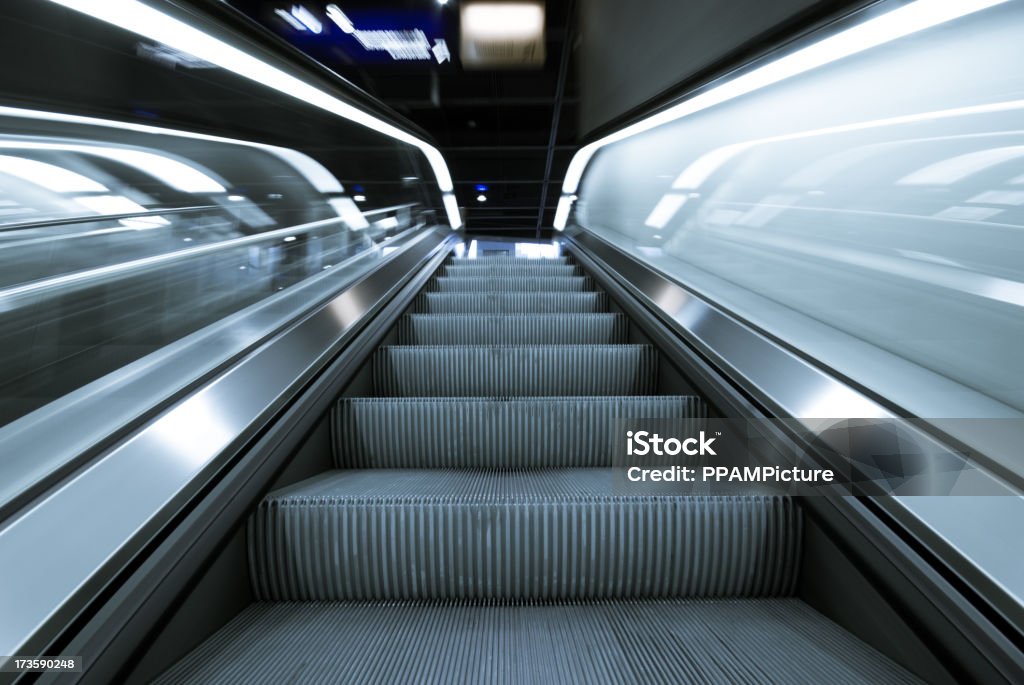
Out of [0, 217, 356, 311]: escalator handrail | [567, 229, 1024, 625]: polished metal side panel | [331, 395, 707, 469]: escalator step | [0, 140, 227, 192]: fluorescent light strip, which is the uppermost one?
[0, 140, 227, 192]: fluorescent light strip

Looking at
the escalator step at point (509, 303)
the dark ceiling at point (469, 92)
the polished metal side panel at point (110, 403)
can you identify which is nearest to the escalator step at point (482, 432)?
the polished metal side panel at point (110, 403)

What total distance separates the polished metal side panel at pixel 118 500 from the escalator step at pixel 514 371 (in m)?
0.73

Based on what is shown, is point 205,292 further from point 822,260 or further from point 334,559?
point 822,260

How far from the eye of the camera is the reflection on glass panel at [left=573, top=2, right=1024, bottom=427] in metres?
1.20

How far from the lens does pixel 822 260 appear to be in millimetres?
1913

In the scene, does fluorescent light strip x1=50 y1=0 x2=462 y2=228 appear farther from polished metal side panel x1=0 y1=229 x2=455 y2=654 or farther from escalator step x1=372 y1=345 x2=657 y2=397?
escalator step x1=372 y1=345 x2=657 y2=397

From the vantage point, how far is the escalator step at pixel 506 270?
4695 millimetres

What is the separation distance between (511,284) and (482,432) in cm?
235

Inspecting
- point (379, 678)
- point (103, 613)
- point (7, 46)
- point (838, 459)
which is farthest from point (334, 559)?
point (7, 46)

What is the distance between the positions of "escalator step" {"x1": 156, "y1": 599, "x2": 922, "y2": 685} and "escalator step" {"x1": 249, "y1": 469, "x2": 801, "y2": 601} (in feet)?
0.13

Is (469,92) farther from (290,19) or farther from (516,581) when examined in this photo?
(516,581)

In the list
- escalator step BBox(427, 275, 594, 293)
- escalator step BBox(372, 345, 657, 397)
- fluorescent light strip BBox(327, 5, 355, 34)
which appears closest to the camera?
escalator step BBox(372, 345, 657, 397)

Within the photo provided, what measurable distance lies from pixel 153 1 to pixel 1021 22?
2.09 metres

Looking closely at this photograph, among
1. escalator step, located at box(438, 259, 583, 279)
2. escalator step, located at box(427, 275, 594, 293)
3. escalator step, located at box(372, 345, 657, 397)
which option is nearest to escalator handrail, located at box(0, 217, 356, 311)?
escalator step, located at box(372, 345, 657, 397)
